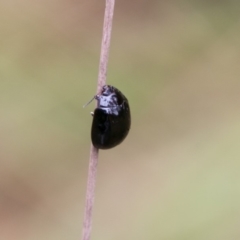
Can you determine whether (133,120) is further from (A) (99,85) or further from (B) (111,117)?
(A) (99,85)

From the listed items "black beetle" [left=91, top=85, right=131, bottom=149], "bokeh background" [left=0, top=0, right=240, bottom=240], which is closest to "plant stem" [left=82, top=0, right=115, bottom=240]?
"black beetle" [left=91, top=85, right=131, bottom=149]

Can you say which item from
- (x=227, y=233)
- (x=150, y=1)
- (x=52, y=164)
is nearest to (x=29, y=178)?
(x=52, y=164)

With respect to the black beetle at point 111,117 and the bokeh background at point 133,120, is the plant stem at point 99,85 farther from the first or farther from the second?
the bokeh background at point 133,120

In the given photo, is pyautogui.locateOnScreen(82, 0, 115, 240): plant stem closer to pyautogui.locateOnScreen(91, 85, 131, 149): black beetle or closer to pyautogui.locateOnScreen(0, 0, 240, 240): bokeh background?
pyautogui.locateOnScreen(91, 85, 131, 149): black beetle

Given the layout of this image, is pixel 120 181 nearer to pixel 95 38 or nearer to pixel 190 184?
pixel 190 184

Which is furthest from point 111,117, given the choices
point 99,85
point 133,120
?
Answer: point 133,120

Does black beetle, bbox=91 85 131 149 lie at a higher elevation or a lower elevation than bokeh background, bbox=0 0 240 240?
lower
